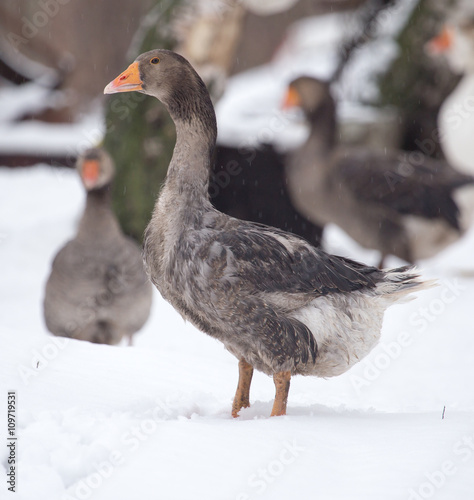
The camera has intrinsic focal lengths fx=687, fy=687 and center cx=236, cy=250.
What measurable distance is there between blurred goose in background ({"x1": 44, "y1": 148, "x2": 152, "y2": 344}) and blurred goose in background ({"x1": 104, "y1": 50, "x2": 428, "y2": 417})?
5.91 ft

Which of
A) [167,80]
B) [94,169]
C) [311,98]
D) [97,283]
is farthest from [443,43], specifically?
[167,80]

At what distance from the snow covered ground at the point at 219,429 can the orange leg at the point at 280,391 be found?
0.10 metres

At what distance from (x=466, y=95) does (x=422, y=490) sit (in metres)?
6.46

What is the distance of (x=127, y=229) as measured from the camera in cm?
794

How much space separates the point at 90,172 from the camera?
533 centimetres

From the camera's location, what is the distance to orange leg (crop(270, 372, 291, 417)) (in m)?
3.14

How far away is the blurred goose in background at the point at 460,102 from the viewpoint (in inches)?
308

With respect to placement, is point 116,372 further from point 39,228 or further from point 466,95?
point 466,95

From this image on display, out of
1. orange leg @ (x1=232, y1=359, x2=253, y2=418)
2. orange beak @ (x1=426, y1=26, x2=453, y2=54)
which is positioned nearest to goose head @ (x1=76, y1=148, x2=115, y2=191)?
orange leg @ (x1=232, y1=359, x2=253, y2=418)

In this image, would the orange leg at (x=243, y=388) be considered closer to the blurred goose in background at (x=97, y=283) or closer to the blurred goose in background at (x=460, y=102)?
the blurred goose in background at (x=97, y=283)

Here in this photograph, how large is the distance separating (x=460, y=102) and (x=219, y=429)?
6271mm

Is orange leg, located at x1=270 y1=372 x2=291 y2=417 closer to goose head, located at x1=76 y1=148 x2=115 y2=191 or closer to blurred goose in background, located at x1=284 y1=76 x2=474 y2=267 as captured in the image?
goose head, located at x1=76 y1=148 x2=115 y2=191

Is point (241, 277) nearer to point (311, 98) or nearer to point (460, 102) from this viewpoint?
→ point (311, 98)

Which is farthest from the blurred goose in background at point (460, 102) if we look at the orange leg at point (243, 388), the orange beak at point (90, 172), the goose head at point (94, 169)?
the orange leg at point (243, 388)
